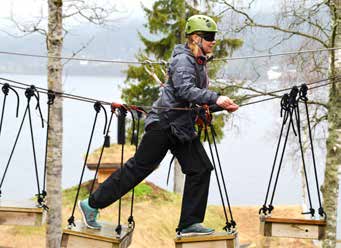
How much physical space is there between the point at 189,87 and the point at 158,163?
0.68 metres

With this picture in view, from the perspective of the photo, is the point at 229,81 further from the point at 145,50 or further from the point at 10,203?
the point at 10,203

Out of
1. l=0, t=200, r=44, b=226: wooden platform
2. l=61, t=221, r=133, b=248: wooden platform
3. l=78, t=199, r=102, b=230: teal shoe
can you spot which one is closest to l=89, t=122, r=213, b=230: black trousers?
l=78, t=199, r=102, b=230: teal shoe

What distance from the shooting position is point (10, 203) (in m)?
4.79

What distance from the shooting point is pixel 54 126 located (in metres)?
8.45

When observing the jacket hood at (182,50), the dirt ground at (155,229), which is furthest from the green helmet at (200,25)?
the dirt ground at (155,229)

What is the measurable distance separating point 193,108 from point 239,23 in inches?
285

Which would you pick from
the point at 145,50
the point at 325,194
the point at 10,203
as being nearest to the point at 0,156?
the point at 145,50

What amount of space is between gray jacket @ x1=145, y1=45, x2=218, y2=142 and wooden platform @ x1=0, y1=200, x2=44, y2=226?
1256 millimetres

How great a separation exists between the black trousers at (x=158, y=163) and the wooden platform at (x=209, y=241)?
198 mm

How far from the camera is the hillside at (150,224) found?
39.7 ft

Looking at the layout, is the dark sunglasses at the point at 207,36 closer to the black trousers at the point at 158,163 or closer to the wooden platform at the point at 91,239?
the black trousers at the point at 158,163

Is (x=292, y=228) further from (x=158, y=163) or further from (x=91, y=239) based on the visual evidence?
(x=91, y=239)

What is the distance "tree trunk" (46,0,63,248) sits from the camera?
27.2 ft

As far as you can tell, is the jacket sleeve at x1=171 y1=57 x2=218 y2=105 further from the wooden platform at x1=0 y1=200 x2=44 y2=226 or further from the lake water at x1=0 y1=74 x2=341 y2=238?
the lake water at x1=0 y1=74 x2=341 y2=238
